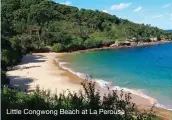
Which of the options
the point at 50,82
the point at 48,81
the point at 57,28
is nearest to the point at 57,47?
the point at 57,28

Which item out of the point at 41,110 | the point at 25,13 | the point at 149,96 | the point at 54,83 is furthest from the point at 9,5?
the point at 41,110

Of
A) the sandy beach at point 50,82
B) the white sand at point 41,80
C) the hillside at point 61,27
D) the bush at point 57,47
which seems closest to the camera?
the sandy beach at point 50,82

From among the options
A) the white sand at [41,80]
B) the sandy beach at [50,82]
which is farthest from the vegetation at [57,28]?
the sandy beach at [50,82]

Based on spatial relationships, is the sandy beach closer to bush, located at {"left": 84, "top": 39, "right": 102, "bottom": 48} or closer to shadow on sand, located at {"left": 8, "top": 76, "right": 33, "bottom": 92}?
shadow on sand, located at {"left": 8, "top": 76, "right": 33, "bottom": 92}

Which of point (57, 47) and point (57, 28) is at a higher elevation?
point (57, 28)

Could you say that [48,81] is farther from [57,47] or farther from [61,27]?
[61,27]

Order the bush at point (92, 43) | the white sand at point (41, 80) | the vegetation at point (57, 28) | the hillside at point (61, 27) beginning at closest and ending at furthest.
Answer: the white sand at point (41, 80)
the vegetation at point (57, 28)
the hillside at point (61, 27)
the bush at point (92, 43)

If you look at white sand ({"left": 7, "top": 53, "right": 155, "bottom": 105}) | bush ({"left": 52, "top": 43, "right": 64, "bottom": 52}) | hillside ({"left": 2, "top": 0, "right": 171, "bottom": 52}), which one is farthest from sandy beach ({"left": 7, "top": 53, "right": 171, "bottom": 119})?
bush ({"left": 52, "top": 43, "right": 64, "bottom": 52})

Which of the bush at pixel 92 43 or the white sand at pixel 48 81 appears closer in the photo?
the white sand at pixel 48 81

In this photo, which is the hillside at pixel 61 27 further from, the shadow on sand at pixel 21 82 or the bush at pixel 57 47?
the shadow on sand at pixel 21 82

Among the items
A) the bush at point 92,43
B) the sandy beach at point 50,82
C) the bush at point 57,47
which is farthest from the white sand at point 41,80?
the bush at point 92,43

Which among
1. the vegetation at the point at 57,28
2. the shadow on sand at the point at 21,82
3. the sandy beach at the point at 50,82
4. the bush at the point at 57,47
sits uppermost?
the vegetation at the point at 57,28

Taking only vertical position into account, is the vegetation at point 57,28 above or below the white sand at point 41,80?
above

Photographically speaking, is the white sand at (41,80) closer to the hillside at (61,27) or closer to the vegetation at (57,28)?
the vegetation at (57,28)
